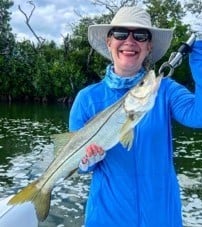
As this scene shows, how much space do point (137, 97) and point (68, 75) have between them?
161 ft

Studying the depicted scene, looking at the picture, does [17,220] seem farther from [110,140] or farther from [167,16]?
[167,16]

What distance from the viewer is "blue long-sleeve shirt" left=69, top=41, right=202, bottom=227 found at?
10.7ft

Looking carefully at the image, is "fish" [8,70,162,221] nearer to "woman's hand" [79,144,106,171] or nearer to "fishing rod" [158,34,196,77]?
"woman's hand" [79,144,106,171]

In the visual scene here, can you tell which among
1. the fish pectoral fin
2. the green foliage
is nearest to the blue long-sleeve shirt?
the fish pectoral fin

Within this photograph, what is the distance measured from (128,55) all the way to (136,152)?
25.0 inches

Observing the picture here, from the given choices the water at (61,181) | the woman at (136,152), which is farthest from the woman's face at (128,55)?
the water at (61,181)

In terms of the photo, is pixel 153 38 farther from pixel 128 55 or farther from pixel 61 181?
pixel 61 181

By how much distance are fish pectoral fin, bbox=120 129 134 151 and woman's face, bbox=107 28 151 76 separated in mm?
468

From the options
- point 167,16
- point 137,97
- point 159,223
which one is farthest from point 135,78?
point 167,16

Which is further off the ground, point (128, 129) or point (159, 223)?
point (128, 129)

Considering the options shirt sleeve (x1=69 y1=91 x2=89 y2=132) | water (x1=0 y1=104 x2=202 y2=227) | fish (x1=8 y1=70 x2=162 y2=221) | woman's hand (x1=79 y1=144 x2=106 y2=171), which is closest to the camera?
fish (x1=8 y1=70 x2=162 y2=221)

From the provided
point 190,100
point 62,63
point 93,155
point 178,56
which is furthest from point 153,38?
point 62,63

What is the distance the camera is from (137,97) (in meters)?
3.10

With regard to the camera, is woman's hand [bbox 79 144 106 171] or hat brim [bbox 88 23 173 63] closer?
woman's hand [bbox 79 144 106 171]
